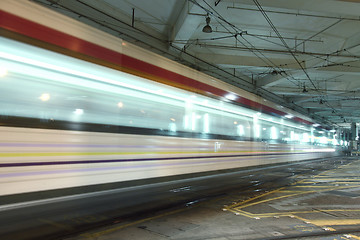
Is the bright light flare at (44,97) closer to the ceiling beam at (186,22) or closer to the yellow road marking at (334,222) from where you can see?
the yellow road marking at (334,222)

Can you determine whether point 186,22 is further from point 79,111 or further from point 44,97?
point 44,97

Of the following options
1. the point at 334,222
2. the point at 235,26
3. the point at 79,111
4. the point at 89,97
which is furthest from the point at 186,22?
the point at 334,222

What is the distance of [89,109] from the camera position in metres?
3.82

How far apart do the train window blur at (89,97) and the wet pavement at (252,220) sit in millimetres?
1547

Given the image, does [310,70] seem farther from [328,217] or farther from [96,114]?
[96,114]

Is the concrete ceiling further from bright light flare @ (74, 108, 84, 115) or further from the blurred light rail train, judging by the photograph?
bright light flare @ (74, 108, 84, 115)

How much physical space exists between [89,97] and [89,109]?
17 centimetres

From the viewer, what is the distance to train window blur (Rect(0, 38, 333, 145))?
3115mm

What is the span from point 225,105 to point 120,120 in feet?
Answer: 11.1

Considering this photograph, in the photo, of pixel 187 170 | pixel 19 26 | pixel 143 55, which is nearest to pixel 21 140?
pixel 19 26

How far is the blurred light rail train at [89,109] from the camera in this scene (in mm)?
3094

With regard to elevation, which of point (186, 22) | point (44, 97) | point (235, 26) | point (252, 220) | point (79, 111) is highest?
point (235, 26)

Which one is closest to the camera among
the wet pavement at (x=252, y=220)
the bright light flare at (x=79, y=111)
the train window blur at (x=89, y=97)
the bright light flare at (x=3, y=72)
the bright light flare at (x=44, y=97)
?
the bright light flare at (x=3, y=72)

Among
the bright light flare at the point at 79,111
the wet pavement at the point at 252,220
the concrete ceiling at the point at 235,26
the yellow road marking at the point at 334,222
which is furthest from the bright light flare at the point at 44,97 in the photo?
the yellow road marking at the point at 334,222
